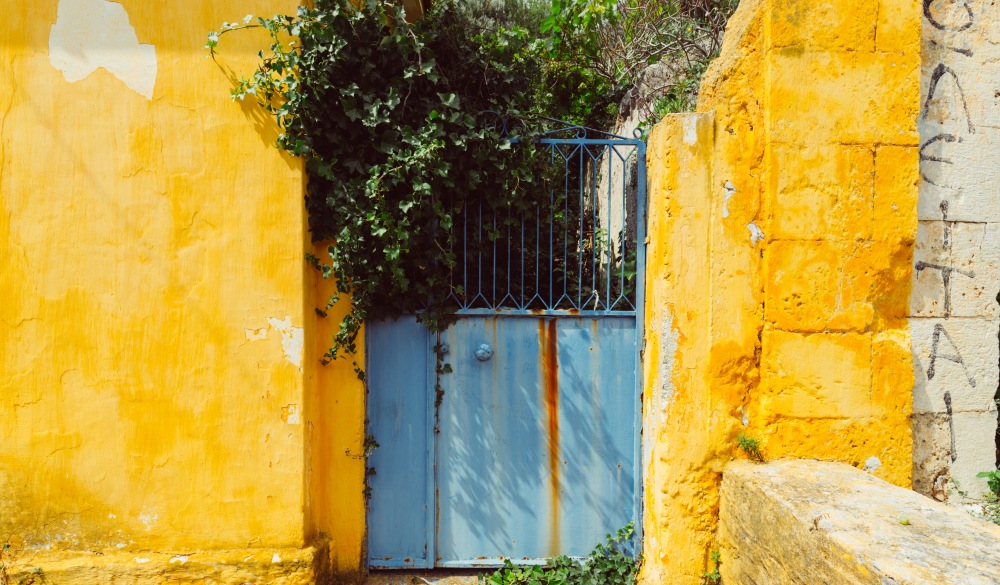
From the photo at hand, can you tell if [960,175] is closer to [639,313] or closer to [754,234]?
[754,234]

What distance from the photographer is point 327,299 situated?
10.2 feet

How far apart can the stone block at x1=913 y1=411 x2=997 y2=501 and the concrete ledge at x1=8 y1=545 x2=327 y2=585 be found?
297 centimetres

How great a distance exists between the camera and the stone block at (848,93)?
8.86ft

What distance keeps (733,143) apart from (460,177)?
1331 millimetres

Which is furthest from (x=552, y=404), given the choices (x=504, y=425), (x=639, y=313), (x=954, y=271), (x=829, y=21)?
(x=829, y=21)

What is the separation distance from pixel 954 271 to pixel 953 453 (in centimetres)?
88

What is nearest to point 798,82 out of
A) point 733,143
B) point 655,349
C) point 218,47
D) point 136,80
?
point 733,143

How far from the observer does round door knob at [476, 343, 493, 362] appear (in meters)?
3.22

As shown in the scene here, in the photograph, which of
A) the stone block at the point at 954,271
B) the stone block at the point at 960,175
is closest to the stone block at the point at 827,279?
the stone block at the point at 954,271

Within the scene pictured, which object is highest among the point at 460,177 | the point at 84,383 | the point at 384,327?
the point at 460,177

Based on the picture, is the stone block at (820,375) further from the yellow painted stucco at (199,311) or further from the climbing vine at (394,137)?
the climbing vine at (394,137)

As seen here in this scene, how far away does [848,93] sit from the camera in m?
2.71

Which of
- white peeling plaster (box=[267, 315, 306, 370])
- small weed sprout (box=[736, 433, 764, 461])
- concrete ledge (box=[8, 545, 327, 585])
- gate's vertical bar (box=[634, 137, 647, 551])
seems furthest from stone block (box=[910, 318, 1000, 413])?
concrete ledge (box=[8, 545, 327, 585])

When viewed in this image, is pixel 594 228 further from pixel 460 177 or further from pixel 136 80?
pixel 136 80
